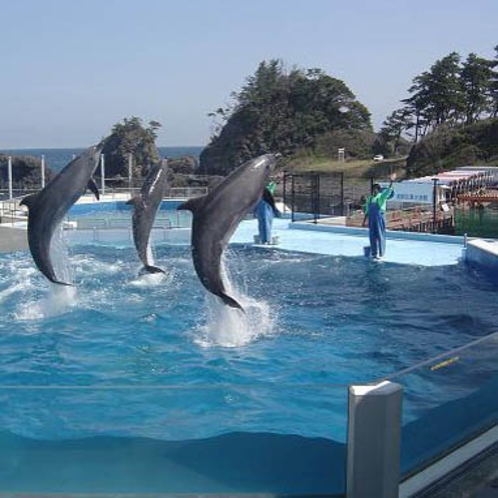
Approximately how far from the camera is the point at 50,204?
339 inches

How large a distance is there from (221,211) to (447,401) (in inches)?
143

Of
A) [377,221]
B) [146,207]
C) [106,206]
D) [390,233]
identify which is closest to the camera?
[146,207]

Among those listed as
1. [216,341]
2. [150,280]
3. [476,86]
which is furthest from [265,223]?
[476,86]

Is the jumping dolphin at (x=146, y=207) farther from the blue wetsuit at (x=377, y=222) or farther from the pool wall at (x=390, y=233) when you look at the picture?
the pool wall at (x=390, y=233)

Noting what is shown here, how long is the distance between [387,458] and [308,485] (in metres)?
0.40

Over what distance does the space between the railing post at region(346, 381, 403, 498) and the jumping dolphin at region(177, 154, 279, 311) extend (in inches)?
149

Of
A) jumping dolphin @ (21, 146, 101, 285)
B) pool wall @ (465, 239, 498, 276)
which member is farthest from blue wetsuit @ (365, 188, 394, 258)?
jumping dolphin @ (21, 146, 101, 285)

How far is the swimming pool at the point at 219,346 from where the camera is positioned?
3545 mm

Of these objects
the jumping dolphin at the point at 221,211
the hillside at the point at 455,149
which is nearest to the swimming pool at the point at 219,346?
the jumping dolphin at the point at 221,211

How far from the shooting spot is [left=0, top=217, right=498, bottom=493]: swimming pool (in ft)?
11.6

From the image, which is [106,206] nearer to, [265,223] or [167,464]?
[265,223]

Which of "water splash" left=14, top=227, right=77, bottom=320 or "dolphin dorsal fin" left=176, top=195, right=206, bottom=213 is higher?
"dolphin dorsal fin" left=176, top=195, right=206, bottom=213

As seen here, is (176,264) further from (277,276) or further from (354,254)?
(354,254)

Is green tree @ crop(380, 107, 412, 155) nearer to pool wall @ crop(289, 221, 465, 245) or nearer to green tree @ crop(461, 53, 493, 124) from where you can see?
green tree @ crop(461, 53, 493, 124)
